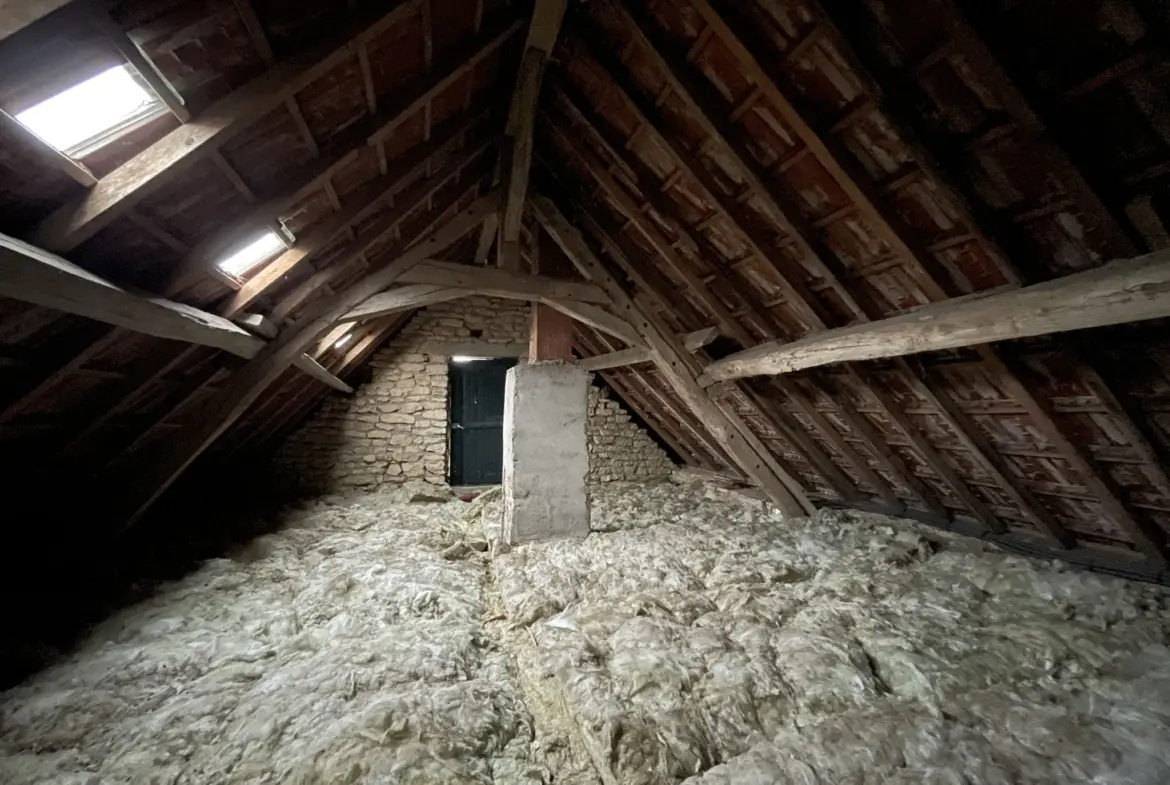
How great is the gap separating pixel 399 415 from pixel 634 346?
3.46m

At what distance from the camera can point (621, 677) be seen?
2.32 meters

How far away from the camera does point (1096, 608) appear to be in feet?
8.80

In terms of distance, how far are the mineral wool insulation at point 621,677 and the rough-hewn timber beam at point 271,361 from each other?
2.94ft

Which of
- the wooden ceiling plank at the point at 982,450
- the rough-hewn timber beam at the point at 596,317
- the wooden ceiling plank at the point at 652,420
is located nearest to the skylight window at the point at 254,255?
the rough-hewn timber beam at the point at 596,317

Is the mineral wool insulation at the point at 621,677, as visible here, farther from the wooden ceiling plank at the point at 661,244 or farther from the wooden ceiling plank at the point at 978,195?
the wooden ceiling plank at the point at 661,244

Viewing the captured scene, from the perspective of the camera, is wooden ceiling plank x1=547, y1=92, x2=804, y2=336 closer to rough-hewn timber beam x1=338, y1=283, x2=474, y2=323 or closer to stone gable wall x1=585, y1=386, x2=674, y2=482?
rough-hewn timber beam x1=338, y1=283, x2=474, y2=323

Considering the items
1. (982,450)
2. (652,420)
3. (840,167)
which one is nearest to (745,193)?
(840,167)

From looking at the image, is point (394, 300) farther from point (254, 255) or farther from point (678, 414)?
point (678, 414)

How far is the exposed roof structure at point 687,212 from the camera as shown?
1527 mm

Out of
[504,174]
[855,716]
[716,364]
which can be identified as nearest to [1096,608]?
[855,716]

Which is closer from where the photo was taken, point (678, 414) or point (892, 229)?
point (892, 229)

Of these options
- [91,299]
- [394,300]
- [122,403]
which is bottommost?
[122,403]

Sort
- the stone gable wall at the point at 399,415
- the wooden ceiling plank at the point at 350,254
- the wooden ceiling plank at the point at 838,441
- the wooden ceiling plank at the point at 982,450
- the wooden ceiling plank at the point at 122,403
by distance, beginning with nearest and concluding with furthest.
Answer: the wooden ceiling plank at the point at 122,403, the wooden ceiling plank at the point at 982,450, the wooden ceiling plank at the point at 350,254, the wooden ceiling plank at the point at 838,441, the stone gable wall at the point at 399,415

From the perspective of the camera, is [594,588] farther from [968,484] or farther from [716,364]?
[968,484]
